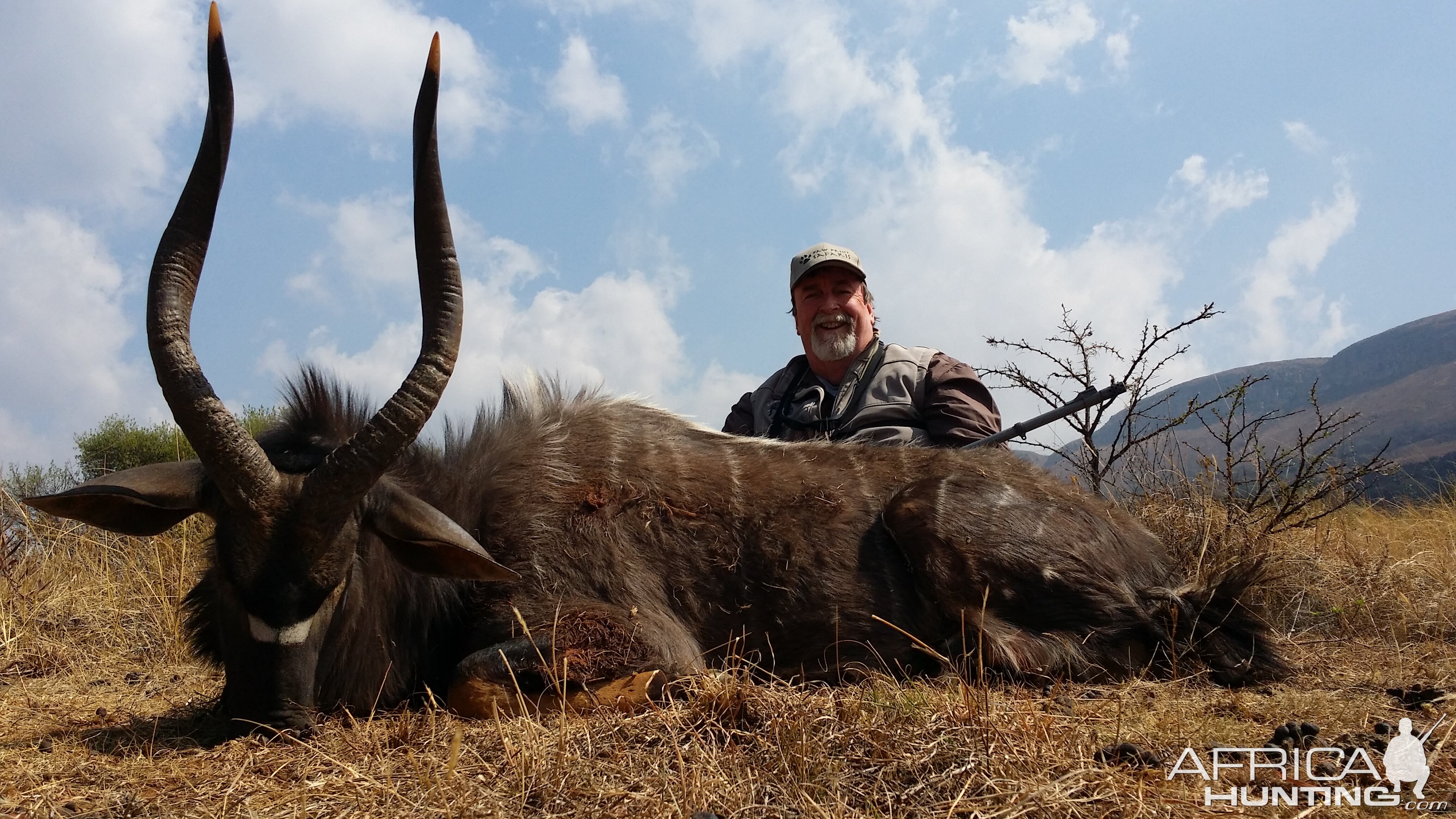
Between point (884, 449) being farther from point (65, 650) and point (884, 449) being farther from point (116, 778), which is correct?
point (65, 650)

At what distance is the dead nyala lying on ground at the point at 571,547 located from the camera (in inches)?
127

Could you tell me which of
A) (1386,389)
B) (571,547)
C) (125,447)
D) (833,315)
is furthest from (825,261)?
A: (1386,389)

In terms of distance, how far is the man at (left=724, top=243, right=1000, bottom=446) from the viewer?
601 centimetres

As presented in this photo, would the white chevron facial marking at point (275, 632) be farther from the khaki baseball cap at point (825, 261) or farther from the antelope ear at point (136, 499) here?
the khaki baseball cap at point (825, 261)

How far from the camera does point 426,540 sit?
3.40 m

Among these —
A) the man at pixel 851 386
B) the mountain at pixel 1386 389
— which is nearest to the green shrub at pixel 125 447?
the man at pixel 851 386

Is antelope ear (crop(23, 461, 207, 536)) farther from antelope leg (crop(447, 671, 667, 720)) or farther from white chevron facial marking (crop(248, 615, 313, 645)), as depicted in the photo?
antelope leg (crop(447, 671, 667, 720))

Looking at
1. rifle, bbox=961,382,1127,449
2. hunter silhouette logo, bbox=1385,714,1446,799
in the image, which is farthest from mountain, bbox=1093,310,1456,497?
hunter silhouette logo, bbox=1385,714,1446,799

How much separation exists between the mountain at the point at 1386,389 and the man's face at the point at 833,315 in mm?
65437

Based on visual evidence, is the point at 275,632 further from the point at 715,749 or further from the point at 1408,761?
the point at 1408,761

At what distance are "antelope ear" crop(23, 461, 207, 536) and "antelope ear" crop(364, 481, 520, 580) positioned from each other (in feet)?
2.01

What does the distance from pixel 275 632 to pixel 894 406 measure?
3.95 metres

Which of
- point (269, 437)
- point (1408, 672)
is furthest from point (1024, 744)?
point (269, 437)

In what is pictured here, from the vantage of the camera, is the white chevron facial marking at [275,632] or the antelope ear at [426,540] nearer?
the white chevron facial marking at [275,632]
